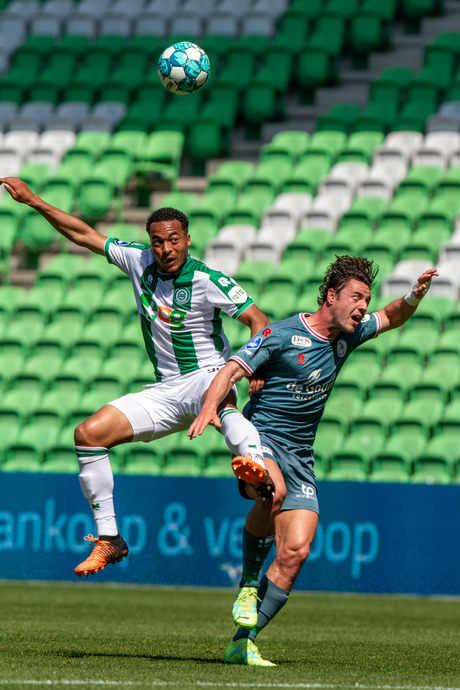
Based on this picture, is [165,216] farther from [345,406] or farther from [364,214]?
[364,214]

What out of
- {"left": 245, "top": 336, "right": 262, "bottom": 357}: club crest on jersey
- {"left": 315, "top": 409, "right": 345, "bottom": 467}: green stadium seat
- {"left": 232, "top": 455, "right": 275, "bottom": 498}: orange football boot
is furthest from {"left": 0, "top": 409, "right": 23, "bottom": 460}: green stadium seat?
{"left": 232, "top": 455, "right": 275, "bottom": 498}: orange football boot

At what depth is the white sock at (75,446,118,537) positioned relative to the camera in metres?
5.45

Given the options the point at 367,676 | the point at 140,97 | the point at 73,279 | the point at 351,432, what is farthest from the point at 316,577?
the point at 140,97

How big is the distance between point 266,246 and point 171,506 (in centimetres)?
505

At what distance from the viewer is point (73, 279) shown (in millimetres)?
14133

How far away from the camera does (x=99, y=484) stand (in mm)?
5551

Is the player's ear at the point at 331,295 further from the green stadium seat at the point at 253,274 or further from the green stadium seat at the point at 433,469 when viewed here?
the green stadium seat at the point at 253,274

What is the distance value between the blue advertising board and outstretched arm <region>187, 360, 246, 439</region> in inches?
178

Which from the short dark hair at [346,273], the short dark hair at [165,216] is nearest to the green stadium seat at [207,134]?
the short dark hair at [165,216]

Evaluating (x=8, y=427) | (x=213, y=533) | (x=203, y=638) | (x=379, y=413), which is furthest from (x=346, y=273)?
(x=8, y=427)

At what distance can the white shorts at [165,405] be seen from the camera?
550cm

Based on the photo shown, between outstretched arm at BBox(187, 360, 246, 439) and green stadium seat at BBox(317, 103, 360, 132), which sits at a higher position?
green stadium seat at BBox(317, 103, 360, 132)

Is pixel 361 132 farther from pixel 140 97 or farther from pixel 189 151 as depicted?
pixel 140 97

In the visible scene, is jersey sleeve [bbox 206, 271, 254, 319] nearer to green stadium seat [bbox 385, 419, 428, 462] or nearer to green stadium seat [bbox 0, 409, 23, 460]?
green stadium seat [bbox 385, 419, 428, 462]
